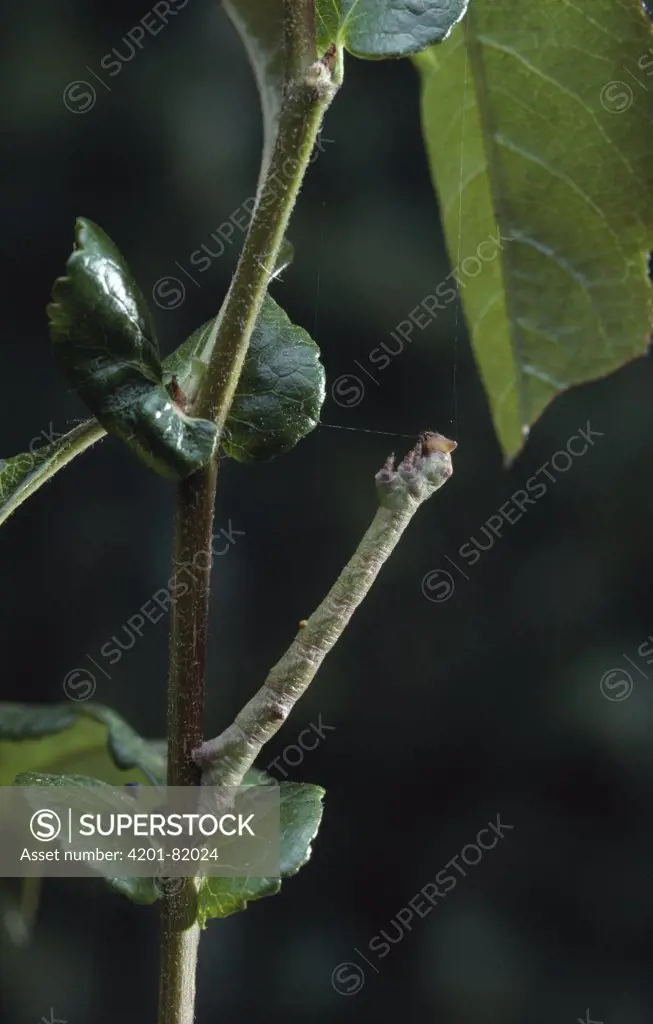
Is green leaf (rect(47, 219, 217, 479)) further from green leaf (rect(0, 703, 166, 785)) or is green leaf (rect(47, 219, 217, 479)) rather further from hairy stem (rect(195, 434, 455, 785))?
green leaf (rect(0, 703, 166, 785))

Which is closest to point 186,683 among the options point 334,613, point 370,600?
point 334,613

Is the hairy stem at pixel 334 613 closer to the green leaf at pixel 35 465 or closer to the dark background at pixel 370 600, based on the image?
the green leaf at pixel 35 465

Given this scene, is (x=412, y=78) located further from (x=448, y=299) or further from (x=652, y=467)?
(x=652, y=467)

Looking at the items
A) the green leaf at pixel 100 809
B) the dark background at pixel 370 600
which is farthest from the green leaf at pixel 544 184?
the dark background at pixel 370 600

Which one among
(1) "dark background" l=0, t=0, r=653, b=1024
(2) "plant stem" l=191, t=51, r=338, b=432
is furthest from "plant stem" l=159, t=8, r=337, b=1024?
(1) "dark background" l=0, t=0, r=653, b=1024

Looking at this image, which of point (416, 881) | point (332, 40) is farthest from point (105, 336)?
point (416, 881)

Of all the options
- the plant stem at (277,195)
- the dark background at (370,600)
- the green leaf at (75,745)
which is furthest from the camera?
the dark background at (370,600)
